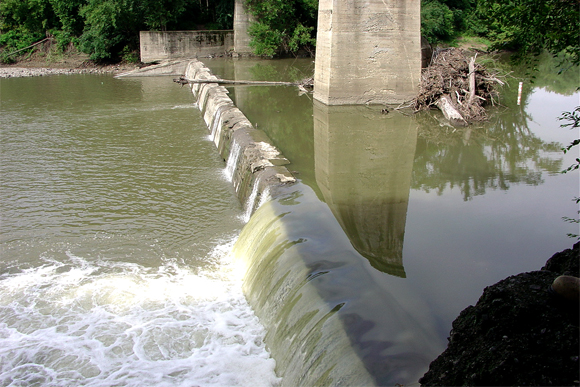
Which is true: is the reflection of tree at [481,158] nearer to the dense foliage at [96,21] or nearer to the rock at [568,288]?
the rock at [568,288]

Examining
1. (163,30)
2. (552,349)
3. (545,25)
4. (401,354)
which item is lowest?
(401,354)

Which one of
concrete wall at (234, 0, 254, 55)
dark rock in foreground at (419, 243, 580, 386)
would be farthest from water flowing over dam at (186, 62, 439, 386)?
concrete wall at (234, 0, 254, 55)

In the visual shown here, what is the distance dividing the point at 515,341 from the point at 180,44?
90.1ft

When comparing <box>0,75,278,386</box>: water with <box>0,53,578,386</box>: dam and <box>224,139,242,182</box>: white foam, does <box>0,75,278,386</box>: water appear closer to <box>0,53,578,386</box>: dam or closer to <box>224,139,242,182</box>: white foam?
<box>0,53,578,386</box>: dam

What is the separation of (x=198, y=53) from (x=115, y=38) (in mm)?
4875

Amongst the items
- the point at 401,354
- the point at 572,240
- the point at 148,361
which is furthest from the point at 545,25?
the point at 148,361

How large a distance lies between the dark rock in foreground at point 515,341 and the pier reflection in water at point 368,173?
1708 millimetres

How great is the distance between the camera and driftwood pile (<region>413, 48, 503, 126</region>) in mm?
12773

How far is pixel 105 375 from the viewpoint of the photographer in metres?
4.92

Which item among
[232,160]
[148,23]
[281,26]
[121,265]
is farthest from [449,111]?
[148,23]

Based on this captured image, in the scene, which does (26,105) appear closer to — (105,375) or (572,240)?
(105,375)

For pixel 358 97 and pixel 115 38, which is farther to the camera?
pixel 115 38

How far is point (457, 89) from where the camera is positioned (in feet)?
43.4

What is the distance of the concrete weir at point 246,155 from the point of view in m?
7.96
